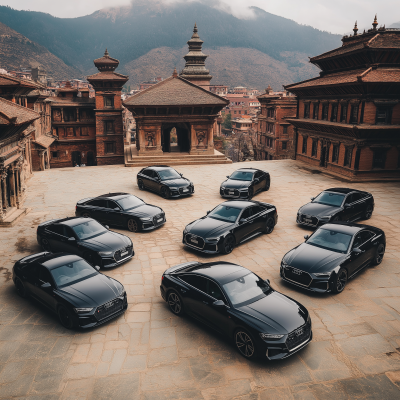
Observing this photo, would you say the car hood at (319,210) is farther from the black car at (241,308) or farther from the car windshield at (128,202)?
the black car at (241,308)

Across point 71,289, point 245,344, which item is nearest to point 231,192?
point 71,289

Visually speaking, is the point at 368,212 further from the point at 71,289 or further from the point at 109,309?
the point at 71,289

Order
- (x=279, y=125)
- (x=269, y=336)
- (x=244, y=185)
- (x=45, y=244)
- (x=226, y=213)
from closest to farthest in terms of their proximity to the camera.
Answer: (x=269, y=336)
(x=45, y=244)
(x=226, y=213)
(x=244, y=185)
(x=279, y=125)

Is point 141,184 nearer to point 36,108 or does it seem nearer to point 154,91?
point 154,91

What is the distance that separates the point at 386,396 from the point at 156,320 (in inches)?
199

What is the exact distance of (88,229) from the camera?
12.5 meters

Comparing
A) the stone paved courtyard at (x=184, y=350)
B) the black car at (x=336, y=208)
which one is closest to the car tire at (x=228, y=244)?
the stone paved courtyard at (x=184, y=350)

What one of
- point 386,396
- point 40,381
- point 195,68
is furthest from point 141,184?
point 195,68

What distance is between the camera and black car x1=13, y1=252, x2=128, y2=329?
8.47 metres

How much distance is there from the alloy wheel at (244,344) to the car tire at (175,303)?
1850 millimetres

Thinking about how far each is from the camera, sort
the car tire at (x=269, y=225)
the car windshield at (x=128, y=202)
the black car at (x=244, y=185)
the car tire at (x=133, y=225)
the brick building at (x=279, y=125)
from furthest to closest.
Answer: the brick building at (x=279, y=125) < the black car at (x=244, y=185) < the car windshield at (x=128, y=202) < the car tire at (x=133, y=225) < the car tire at (x=269, y=225)

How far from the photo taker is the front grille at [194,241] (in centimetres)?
1254

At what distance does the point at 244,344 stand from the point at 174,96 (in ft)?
87.7

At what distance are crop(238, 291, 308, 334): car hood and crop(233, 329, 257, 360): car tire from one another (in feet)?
1.20
